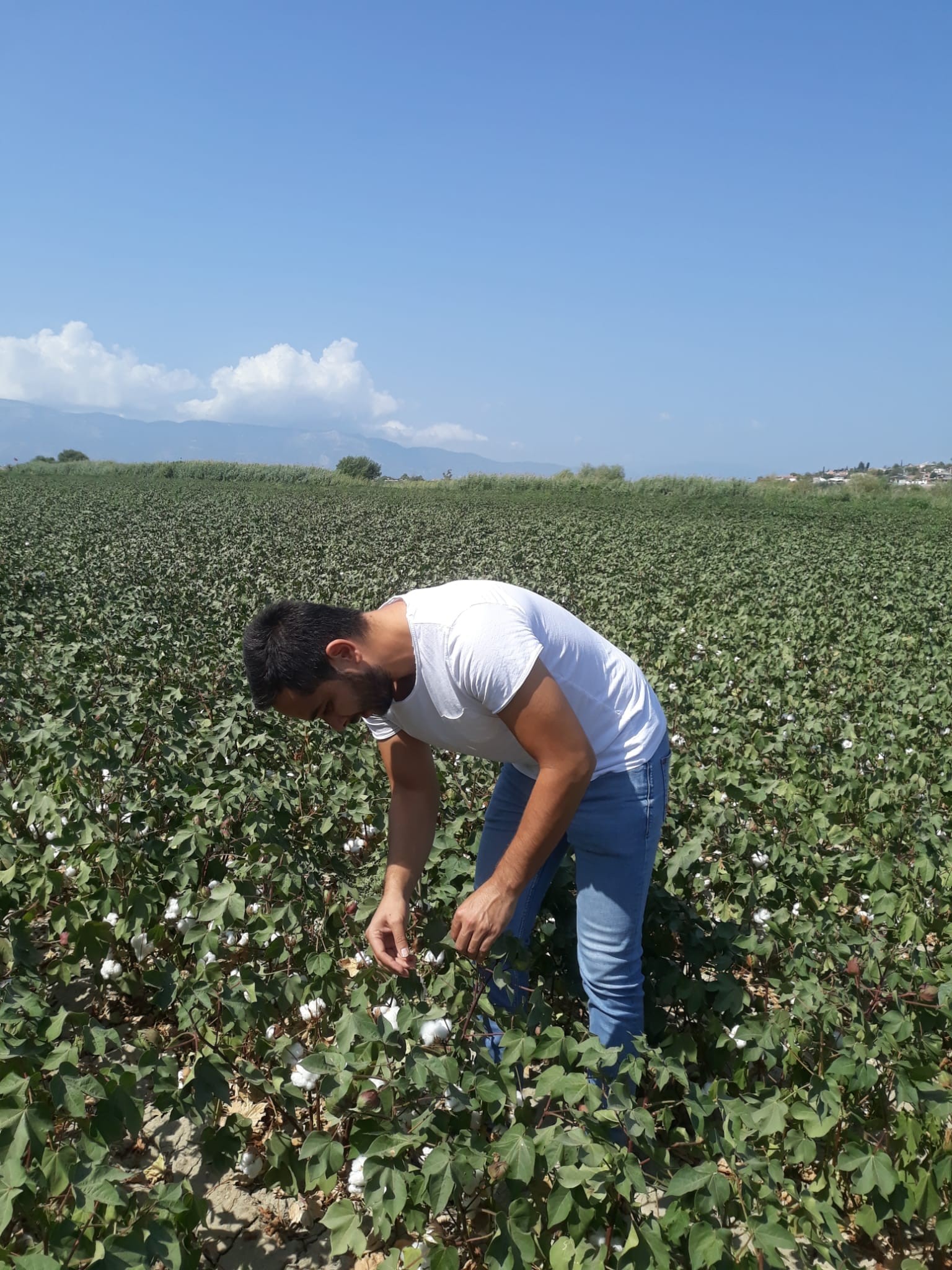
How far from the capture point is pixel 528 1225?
1.64 meters

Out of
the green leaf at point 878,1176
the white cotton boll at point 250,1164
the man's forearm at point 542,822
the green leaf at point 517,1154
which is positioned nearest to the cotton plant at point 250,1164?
the white cotton boll at point 250,1164

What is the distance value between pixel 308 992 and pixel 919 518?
1132 inches

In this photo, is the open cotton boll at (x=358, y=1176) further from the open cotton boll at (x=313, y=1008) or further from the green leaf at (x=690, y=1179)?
the green leaf at (x=690, y=1179)

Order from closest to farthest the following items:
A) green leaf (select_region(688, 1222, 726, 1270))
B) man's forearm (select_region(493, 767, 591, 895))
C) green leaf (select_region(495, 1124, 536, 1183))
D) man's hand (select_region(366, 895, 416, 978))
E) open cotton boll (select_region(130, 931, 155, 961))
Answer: green leaf (select_region(688, 1222, 726, 1270)) < green leaf (select_region(495, 1124, 536, 1183)) < man's forearm (select_region(493, 767, 591, 895)) < man's hand (select_region(366, 895, 416, 978)) < open cotton boll (select_region(130, 931, 155, 961))

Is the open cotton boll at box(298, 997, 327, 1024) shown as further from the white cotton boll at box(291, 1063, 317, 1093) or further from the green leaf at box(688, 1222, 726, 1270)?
the green leaf at box(688, 1222, 726, 1270)

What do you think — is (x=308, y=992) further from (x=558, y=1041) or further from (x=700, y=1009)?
(x=700, y=1009)

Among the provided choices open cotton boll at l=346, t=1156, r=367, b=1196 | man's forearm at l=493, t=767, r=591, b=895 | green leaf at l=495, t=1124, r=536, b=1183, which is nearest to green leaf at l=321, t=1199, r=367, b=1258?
open cotton boll at l=346, t=1156, r=367, b=1196

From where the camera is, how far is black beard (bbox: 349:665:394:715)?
180 centimetres

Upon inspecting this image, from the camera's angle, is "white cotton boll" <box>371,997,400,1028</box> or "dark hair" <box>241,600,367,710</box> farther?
"white cotton boll" <box>371,997,400,1028</box>

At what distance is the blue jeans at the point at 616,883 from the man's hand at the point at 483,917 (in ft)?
1.01

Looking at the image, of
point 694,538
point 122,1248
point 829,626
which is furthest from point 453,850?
point 694,538

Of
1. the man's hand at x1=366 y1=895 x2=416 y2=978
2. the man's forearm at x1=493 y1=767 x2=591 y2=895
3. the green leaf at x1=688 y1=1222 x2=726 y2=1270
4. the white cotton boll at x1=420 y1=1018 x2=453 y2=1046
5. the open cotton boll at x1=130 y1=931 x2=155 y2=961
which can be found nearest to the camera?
the green leaf at x1=688 y1=1222 x2=726 y2=1270

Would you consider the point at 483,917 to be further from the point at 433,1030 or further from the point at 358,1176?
the point at 358,1176

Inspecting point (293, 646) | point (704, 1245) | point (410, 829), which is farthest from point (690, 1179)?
point (293, 646)
